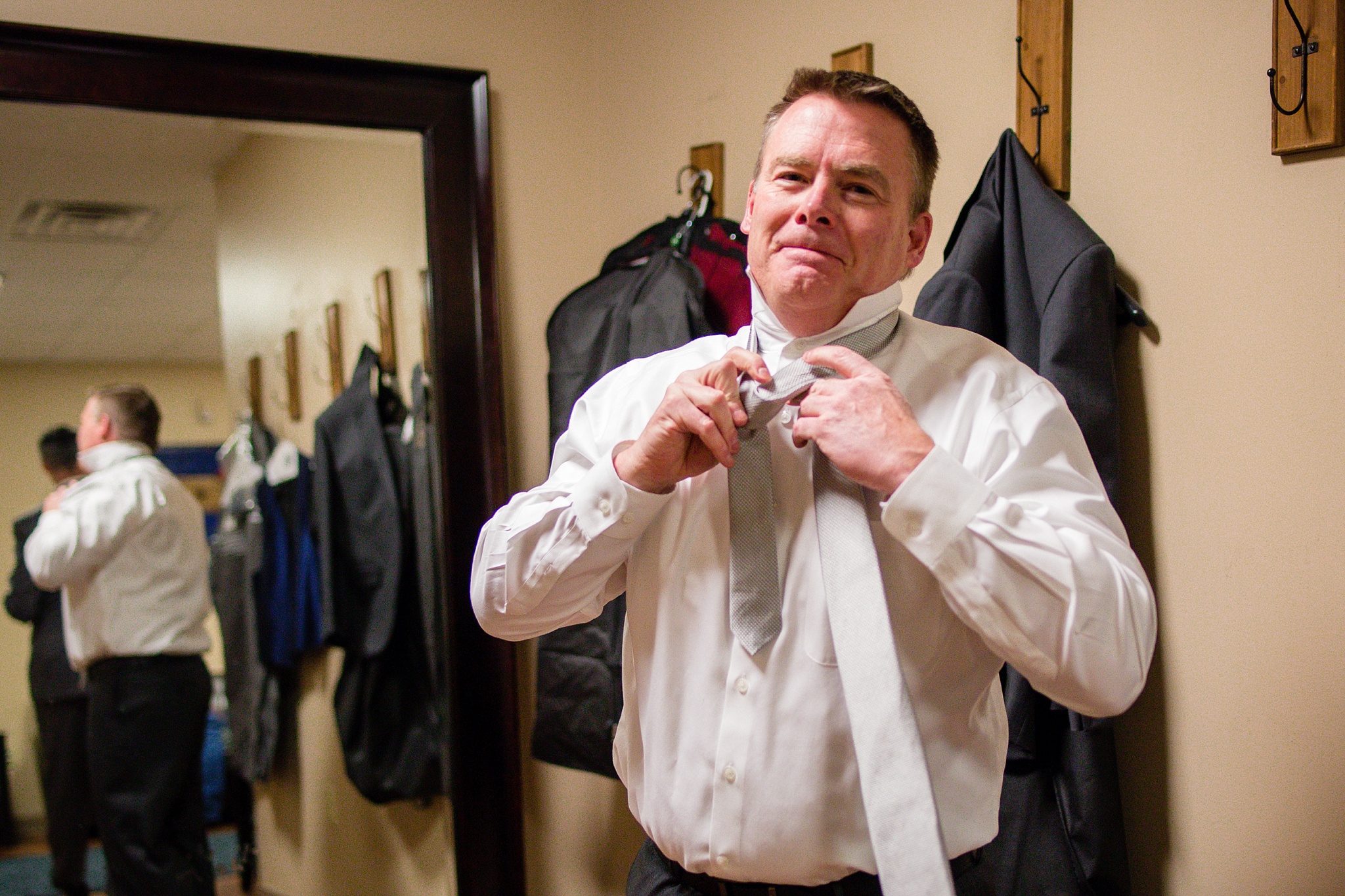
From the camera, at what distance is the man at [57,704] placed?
2084 mm

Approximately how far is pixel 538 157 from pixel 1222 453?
5.58ft

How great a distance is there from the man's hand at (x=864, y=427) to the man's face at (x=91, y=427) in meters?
1.65

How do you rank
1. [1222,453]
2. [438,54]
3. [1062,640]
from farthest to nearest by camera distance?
[438,54], [1222,453], [1062,640]

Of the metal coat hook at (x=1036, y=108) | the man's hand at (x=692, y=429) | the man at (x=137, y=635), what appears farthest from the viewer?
the man at (x=137, y=635)

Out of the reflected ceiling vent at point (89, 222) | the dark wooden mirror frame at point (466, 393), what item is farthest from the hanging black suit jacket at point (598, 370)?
the reflected ceiling vent at point (89, 222)

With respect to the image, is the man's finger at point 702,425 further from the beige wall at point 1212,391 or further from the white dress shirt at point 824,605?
the beige wall at point 1212,391

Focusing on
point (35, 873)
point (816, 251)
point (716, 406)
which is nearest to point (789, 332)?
point (816, 251)

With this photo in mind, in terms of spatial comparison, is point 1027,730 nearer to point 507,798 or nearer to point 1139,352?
point 1139,352

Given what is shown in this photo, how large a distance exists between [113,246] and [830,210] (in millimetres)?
1643

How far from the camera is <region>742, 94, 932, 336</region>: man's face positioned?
1.17 meters

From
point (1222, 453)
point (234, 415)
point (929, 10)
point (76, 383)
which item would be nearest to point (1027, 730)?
point (1222, 453)

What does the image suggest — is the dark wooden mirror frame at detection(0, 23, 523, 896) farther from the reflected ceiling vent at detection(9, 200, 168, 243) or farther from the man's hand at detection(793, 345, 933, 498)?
the man's hand at detection(793, 345, 933, 498)

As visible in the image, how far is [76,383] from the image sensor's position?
212cm

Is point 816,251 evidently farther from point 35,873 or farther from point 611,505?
point 35,873
